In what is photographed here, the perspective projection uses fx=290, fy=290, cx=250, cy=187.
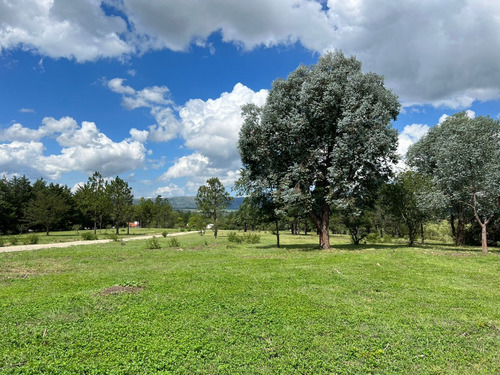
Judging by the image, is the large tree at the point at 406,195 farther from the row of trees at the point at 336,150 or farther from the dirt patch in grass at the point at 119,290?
the dirt patch in grass at the point at 119,290

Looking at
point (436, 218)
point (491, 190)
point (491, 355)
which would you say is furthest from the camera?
point (436, 218)

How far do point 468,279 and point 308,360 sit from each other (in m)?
10.2

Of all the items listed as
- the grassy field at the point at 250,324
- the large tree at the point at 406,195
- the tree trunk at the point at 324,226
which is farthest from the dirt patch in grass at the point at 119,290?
the large tree at the point at 406,195

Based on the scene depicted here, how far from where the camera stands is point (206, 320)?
6719 mm

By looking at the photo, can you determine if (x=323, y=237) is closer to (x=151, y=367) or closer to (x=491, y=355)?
(x=491, y=355)

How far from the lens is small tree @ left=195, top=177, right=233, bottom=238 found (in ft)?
147

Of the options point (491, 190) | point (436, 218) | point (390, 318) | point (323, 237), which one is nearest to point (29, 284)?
point (390, 318)

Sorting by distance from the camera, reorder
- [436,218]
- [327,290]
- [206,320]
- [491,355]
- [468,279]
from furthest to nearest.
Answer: [436,218], [468,279], [327,290], [206,320], [491,355]

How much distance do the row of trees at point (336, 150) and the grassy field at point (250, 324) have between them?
32.7 feet

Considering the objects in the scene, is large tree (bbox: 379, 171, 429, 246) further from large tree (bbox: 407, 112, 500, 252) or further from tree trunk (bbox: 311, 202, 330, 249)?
tree trunk (bbox: 311, 202, 330, 249)

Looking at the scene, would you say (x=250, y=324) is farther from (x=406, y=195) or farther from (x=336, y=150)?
(x=406, y=195)

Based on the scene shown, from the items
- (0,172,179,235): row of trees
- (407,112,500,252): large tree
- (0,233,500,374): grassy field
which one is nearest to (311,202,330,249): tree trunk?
(407,112,500,252): large tree

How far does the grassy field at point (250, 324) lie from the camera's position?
495 centimetres

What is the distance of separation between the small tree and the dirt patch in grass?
35340 millimetres
